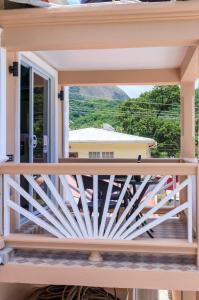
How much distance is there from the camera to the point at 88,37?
145 inches

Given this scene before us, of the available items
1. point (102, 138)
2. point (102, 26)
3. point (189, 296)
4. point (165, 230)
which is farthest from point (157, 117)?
point (102, 26)

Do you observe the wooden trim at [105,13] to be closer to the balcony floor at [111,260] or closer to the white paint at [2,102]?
the white paint at [2,102]

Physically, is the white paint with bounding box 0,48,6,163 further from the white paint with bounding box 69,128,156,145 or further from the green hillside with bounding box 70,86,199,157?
the green hillside with bounding box 70,86,199,157

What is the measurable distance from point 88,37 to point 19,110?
1.27m

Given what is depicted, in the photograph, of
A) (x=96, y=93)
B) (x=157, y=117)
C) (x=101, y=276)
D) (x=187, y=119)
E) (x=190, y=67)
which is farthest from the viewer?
(x=96, y=93)

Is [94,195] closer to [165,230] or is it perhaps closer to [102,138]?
[165,230]

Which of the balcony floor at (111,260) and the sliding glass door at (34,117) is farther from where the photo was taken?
the sliding glass door at (34,117)

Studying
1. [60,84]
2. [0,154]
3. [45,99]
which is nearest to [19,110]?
[0,154]

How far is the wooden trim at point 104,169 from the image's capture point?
345cm

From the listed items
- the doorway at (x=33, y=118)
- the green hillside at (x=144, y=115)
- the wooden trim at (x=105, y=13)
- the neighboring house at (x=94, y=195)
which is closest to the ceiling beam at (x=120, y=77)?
the doorway at (x=33, y=118)

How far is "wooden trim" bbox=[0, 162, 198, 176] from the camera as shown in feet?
11.3

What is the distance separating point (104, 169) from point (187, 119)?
2726 millimetres

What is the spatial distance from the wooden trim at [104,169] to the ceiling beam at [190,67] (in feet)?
4.88

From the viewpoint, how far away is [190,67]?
5.07 metres
